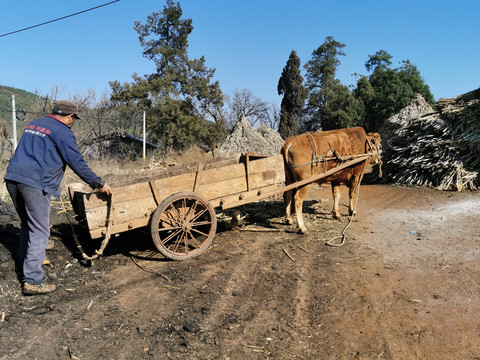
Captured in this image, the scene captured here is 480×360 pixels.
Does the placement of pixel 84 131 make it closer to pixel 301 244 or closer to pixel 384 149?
pixel 384 149

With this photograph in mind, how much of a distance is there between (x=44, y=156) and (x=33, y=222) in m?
0.78

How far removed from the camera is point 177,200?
16.0ft

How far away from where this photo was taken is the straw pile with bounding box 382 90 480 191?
9.48 meters

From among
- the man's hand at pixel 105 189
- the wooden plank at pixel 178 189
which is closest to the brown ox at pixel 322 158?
the wooden plank at pixel 178 189

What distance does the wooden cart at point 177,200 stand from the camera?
14.5 feet

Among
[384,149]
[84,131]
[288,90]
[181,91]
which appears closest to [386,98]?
[288,90]

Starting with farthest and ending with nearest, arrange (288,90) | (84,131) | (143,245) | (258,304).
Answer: (288,90)
(84,131)
(143,245)
(258,304)

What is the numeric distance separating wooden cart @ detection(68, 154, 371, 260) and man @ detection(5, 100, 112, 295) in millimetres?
472

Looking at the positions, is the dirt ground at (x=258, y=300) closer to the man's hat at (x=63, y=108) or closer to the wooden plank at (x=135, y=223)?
the wooden plank at (x=135, y=223)

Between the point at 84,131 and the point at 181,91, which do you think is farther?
the point at 181,91

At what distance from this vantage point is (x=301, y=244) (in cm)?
579

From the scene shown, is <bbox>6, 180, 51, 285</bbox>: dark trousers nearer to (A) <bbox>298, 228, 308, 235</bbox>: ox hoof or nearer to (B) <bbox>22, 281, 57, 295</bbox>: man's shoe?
(B) <bbox>22, 281, 57, 295</bbox>: man's shoe

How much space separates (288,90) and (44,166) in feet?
96.2

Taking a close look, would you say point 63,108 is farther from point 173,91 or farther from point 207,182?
point 173,91
